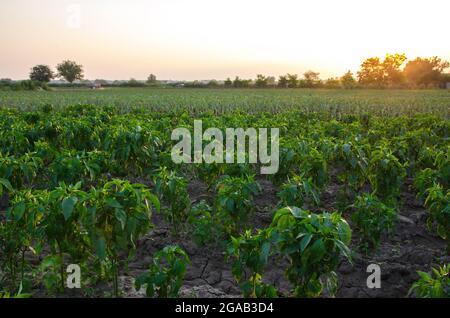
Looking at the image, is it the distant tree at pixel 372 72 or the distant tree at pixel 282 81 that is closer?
the distant tree at pixel 282 81

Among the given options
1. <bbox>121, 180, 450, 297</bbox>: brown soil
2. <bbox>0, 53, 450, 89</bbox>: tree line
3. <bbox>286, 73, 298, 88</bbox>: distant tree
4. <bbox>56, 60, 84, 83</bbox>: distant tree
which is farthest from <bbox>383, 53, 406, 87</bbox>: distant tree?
<bbox>121, 180, 450, 297</bbox>: brown soil

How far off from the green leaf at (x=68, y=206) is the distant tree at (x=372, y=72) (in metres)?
105

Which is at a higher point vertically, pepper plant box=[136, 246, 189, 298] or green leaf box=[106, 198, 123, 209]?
green leaf box=[106, 198, 123, 209]

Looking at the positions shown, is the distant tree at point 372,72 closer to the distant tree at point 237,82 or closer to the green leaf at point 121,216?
the distant tree at point 237,82

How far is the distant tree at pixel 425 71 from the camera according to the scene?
85.2 metres

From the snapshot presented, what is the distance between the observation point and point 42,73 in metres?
108

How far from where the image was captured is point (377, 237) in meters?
5.28

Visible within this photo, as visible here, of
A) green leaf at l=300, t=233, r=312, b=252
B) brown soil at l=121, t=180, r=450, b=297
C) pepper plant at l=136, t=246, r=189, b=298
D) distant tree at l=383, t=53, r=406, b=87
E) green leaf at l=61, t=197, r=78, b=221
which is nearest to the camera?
green leaf at l=300, t=233, r=312, b=252

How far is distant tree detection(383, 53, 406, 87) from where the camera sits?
98688 millimetres

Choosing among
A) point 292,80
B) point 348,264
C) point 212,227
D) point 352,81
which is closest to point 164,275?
point 212,227

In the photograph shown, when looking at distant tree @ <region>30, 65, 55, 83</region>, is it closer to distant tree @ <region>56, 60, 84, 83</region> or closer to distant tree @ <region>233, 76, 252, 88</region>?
distant tree @ <region>56, 60, 84, 83</region>

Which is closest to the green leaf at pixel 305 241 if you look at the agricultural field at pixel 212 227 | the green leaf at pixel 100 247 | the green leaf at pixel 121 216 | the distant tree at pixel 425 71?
the agricultural field at pixel 212 227

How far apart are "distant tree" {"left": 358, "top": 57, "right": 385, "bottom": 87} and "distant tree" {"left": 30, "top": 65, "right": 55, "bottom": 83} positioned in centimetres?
7738
